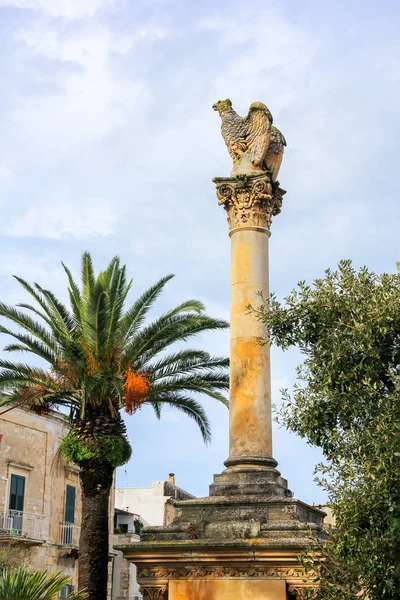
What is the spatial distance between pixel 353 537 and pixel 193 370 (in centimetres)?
968

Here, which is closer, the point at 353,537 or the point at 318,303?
the point at 353,537

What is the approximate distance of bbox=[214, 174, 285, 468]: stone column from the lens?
1417 cm

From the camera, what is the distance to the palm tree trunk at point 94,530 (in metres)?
17.7

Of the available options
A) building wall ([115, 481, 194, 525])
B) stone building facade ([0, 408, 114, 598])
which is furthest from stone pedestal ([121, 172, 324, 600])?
building wall ([115, 481, 194, 525])

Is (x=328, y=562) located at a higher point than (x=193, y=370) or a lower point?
lower

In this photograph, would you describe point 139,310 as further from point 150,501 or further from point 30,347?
point 150,501

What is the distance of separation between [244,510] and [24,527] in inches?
747

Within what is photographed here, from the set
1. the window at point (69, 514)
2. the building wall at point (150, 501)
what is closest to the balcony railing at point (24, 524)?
the window at point (69, 514)

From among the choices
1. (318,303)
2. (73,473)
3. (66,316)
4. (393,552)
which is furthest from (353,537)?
(73,473)

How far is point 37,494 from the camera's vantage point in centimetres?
3191

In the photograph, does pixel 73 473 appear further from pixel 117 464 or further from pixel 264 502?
pixel 264 502

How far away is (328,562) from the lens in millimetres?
11016

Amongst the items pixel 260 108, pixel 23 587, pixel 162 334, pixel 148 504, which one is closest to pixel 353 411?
pixel 23 587

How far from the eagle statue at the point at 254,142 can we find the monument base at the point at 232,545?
201 inches
